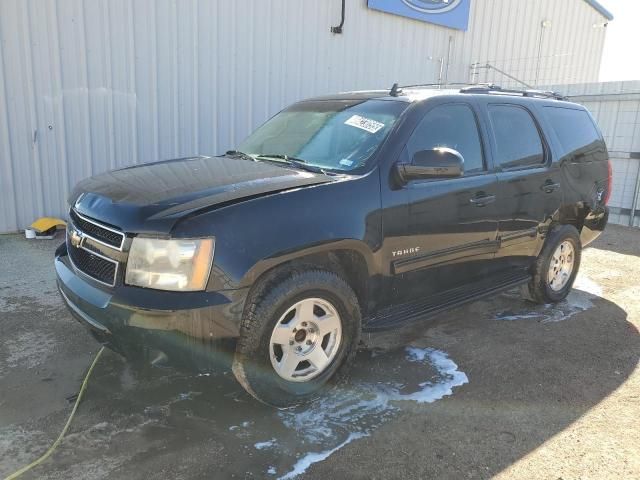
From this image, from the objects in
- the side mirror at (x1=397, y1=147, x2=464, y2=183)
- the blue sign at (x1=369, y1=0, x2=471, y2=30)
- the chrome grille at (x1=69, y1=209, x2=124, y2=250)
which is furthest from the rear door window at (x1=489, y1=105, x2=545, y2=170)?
the blue sign at (x1=369, y1=0, x2=471, y2=30)

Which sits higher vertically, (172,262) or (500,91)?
(500,91)

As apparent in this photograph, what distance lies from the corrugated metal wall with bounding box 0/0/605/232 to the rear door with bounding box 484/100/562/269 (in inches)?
203

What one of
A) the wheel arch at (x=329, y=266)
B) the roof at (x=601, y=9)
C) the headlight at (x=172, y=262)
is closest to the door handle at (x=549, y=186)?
the wheel arch at (x=329, y=266)

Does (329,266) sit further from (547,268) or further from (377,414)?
(547,268)

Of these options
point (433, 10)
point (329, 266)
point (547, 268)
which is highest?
point (433, 10)

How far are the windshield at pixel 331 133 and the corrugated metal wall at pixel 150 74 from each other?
12.9 feet

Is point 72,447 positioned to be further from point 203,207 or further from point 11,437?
point 203,207

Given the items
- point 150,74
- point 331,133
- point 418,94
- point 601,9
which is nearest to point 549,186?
point 418,94

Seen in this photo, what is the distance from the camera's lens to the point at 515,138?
4391 millimetres

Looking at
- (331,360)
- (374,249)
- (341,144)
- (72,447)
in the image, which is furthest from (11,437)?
(341,144)

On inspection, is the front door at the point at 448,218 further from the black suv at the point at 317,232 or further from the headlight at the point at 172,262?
the headlight at the point at 172,262

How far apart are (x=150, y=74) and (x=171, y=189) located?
5.34 meters

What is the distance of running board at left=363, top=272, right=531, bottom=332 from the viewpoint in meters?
3.49

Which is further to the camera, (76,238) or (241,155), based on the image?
(241,155)
